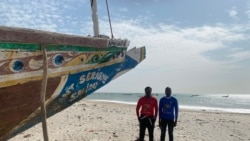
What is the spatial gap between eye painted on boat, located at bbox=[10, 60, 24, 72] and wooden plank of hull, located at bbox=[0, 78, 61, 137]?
0.91 ft

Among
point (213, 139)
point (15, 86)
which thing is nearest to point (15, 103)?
point (15, 86)

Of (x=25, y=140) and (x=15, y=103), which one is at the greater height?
(x=15, y=103)

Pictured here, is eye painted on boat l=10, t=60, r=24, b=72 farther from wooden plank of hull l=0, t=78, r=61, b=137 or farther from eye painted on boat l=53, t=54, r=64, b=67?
eye painted on boat l=53, t=54, r=64, b=67

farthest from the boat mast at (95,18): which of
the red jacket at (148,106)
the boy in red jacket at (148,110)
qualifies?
the red jacket at (148,106)

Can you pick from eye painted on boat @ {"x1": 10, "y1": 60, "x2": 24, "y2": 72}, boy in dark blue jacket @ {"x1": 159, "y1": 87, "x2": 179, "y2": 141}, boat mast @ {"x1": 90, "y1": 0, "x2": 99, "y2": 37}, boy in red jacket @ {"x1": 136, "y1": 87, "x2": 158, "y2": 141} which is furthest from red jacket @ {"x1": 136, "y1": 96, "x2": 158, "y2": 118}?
eye painted on boat @ {"x1": 10, "y1": 60, "x2": 24, "y2": 72}

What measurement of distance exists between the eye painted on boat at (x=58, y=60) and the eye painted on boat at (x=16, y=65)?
65 centimetres

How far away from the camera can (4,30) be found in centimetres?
443

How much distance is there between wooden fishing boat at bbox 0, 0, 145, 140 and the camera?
15.4 ft

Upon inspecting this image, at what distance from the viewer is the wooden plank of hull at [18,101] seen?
490 cm

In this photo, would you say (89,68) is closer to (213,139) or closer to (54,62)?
(54,62)

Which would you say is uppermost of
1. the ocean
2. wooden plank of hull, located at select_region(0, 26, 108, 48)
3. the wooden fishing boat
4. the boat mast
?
the boat mast

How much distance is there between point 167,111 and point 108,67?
1.83 m

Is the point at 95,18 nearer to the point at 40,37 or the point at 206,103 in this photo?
the point at 40,37

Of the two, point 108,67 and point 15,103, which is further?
point 108,67
